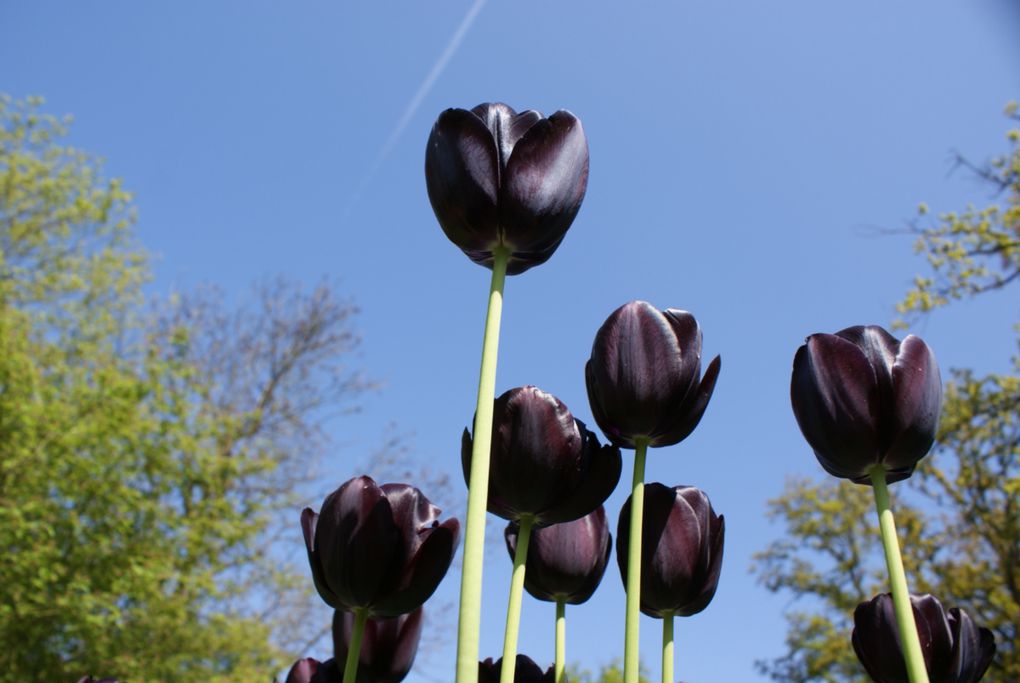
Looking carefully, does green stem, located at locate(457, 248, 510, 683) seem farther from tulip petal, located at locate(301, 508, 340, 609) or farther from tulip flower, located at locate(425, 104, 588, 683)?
tulip petal, located at locate(301, 508, 340, 609)

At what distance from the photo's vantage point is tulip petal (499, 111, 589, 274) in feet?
1.87

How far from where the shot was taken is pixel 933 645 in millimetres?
639

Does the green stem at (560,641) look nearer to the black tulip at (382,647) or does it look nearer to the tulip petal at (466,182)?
the black tulip at (382,647)

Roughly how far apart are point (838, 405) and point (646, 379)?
5.3 inches

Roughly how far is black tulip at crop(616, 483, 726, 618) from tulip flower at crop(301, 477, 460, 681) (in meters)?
0.15

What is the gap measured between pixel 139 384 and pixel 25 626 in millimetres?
2579

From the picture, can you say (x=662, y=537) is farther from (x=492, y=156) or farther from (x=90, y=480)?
(x=90, y=480)

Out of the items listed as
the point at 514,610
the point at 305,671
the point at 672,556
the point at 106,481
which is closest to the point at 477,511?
the point at 514,610

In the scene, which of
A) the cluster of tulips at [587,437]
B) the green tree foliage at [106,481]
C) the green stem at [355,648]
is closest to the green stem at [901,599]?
the cluster of tulips at [587,437]

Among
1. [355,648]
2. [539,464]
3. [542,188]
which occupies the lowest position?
[355,648]

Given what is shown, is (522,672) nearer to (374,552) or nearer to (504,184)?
(374,552)

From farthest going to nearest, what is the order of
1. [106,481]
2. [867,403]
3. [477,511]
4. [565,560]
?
[106,481], [565,560], [867,403], [477,511]

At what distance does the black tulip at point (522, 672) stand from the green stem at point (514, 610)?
0.24ft

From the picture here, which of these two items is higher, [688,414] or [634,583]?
[688,414]
